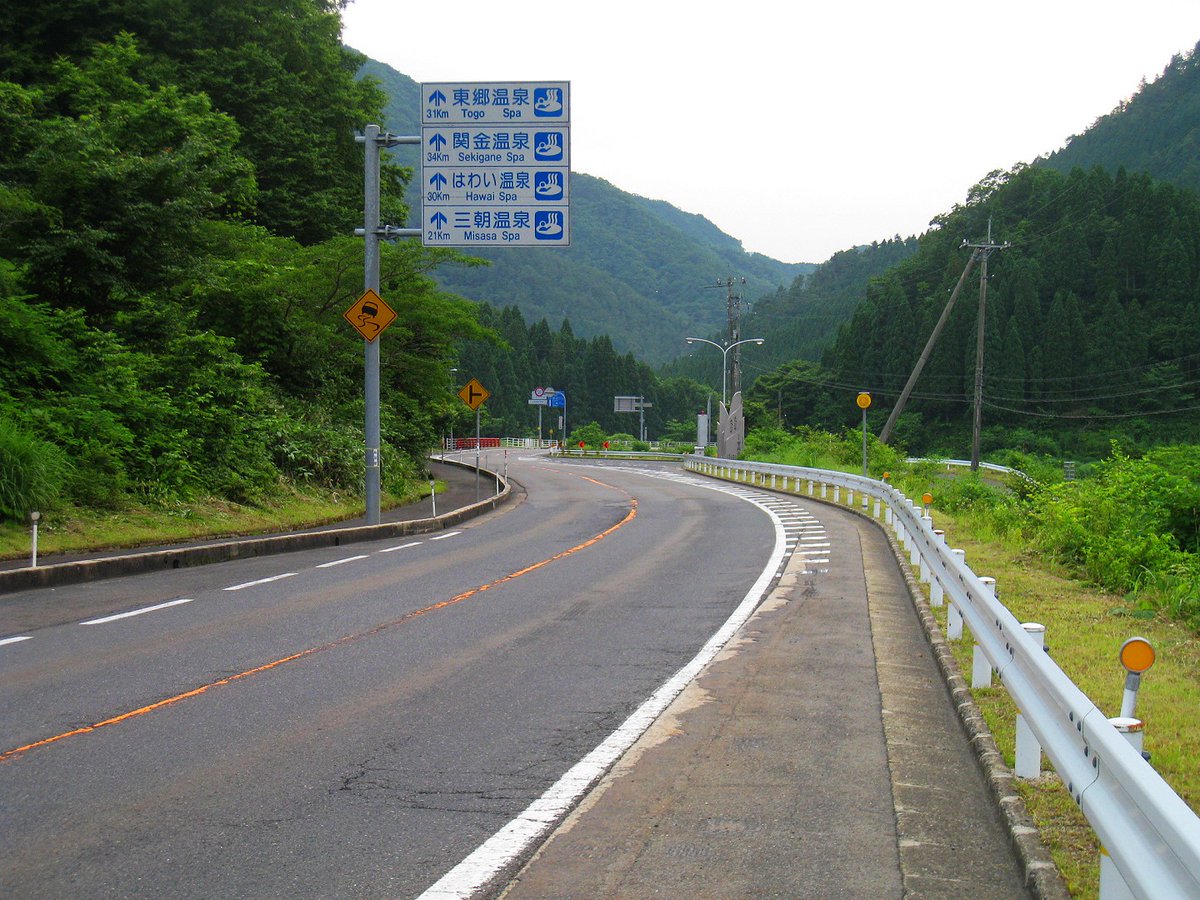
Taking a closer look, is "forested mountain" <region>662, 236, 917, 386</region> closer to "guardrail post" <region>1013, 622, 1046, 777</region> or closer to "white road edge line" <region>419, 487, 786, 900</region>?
"white road edge line" <region>419, 487, 786, 900</region>

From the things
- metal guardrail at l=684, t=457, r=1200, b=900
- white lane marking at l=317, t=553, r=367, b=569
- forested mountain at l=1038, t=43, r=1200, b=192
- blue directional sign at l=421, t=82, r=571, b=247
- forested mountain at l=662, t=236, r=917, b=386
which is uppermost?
forested mountain at l=1038, t=43, r=1200, b=192

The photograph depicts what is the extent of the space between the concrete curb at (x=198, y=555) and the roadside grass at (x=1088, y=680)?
31.9 ft

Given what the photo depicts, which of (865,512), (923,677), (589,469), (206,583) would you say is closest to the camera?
(923,677)

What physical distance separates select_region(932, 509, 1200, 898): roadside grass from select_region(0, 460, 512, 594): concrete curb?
9.71m

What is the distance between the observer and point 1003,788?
5.20m

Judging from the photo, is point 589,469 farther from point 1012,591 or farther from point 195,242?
point 1012,591

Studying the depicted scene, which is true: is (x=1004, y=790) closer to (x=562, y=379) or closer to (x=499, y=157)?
(x=499, y=157)

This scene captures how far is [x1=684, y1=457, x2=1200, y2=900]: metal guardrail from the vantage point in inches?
Result: 117

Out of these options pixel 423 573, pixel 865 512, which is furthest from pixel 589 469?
pixel 423 573

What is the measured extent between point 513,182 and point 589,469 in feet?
121

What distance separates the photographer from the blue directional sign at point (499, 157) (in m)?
20.3

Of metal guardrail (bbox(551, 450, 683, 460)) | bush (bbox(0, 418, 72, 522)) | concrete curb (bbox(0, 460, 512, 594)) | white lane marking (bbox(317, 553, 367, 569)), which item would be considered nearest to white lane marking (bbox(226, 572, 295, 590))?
white lane marking (bbox(317, 553, 367, 569))

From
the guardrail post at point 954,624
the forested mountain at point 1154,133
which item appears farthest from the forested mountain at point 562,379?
the guardrail post at point 954,624

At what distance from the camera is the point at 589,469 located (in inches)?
2240
